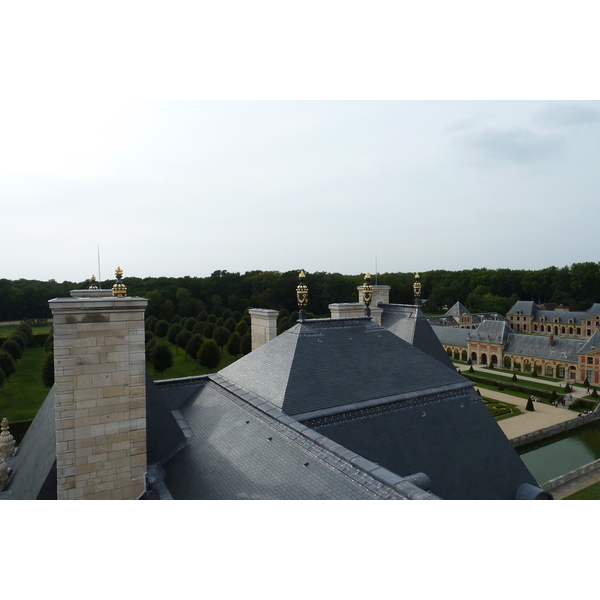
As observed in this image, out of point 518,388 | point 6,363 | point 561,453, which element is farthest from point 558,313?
point 6,363

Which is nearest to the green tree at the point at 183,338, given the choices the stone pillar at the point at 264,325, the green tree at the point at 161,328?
the green tree at the point at 161,328

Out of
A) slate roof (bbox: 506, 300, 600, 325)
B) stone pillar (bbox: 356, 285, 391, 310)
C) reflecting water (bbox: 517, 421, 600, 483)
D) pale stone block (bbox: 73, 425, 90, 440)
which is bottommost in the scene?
reflecting water (bbox: 517, 421, 600, 483)

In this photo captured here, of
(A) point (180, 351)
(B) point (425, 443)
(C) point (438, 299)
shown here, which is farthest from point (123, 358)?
(C) point (438, 299)

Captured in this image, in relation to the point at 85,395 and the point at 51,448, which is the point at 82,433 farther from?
Answer: the point at 51,448

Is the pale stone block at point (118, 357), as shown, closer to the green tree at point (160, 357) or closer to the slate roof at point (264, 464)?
the slate roof at point (264, 464)

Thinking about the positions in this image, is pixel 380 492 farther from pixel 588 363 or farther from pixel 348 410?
pixel 588 363

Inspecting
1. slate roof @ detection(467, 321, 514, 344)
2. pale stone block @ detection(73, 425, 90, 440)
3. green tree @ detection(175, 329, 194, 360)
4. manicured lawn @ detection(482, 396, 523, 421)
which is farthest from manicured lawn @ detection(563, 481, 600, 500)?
green tree @ detection(175, 329, 194, 360)

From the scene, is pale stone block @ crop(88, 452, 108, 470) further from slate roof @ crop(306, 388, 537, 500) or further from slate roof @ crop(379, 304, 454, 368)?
slate roof @ crop(379, 304, 454, 368)
